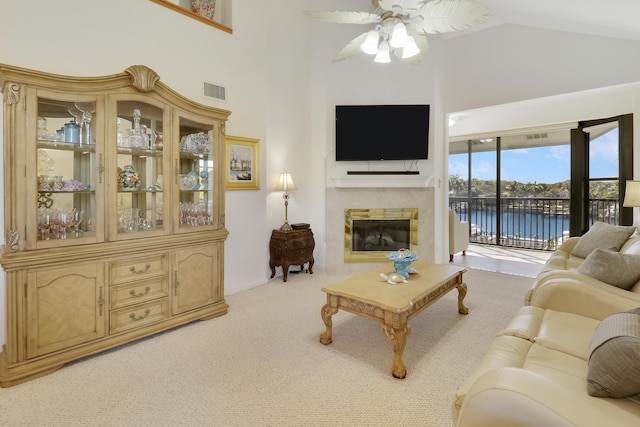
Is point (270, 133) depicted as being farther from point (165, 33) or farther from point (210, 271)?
point (210, 271)

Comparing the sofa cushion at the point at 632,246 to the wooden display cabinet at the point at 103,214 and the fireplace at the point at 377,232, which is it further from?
the wooden display cabinet at the point at 103,214

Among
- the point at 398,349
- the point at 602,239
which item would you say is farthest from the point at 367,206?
the point at 398,349

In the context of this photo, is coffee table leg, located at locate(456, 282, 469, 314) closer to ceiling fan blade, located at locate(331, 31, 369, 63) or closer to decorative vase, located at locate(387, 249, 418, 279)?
decorative vase, located at locate(387, 249, 418, 279)

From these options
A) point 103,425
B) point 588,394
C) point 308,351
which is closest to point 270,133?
point 308,351

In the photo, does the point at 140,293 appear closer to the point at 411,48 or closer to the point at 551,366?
the point at 551,366

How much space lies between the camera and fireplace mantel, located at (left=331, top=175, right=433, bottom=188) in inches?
190

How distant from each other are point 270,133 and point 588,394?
154 inches

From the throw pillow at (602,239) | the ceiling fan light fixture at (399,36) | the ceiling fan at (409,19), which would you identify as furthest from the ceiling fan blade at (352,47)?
the throw pillow at (602,239)

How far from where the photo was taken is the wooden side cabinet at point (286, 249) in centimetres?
424

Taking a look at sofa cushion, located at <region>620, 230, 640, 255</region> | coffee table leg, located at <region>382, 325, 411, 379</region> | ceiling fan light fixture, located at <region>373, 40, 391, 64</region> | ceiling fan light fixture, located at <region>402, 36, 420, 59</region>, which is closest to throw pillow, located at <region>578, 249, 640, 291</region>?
sofa cushion, located at <region>620, 230, 640, 255</region>

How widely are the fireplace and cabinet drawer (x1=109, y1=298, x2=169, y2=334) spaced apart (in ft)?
9.09

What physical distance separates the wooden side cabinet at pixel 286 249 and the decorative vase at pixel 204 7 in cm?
259

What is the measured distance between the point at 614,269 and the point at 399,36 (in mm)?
2127

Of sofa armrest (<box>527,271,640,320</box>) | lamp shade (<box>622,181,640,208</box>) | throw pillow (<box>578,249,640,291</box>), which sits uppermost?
lamp shade (<box>622,181,640,208</box>)
